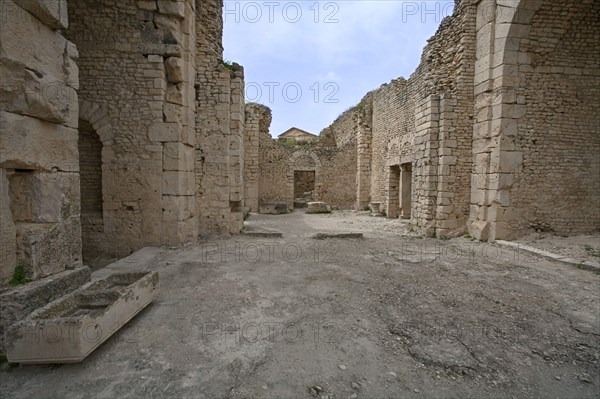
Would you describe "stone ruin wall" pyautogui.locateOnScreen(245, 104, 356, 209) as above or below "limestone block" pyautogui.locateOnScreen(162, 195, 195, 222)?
above

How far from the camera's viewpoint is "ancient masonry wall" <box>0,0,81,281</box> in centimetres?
219

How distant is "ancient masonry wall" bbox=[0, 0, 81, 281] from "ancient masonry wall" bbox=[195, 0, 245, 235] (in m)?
4.13

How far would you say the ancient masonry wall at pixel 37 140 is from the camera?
2189 mm

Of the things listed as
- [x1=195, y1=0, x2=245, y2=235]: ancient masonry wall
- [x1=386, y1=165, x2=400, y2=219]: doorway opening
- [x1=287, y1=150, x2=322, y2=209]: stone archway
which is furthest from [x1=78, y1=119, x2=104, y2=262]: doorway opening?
[x1=287, y1=150, x2=322, y2=209]: stone archway

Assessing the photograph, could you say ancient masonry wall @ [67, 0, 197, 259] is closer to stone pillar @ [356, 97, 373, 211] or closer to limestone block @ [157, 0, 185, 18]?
limestone block @ [157, 0, 185, 18]

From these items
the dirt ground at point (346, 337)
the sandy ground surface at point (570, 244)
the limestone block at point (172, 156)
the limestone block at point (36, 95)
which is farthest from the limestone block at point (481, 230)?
the limestone block at point (36, 95)

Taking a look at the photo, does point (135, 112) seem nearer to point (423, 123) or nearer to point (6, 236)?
point (6, 236)

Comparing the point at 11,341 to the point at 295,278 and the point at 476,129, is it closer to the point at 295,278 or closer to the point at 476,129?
the point at 295,278

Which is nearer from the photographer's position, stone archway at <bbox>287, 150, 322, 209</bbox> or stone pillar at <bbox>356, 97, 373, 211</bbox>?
Answer: stone pillar at <bbox>356, 97, 373, 211</bbox>

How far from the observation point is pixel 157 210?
5.76 metres

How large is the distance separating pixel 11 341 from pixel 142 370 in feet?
2.79

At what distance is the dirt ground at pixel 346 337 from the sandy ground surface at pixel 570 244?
3.11 ft

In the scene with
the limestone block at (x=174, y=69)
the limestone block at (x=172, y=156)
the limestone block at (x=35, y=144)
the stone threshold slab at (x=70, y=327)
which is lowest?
the stone threshold slab at (x=70, y=327)

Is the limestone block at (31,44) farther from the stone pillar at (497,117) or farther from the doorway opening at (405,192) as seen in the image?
the doorway opening at (405,192)
